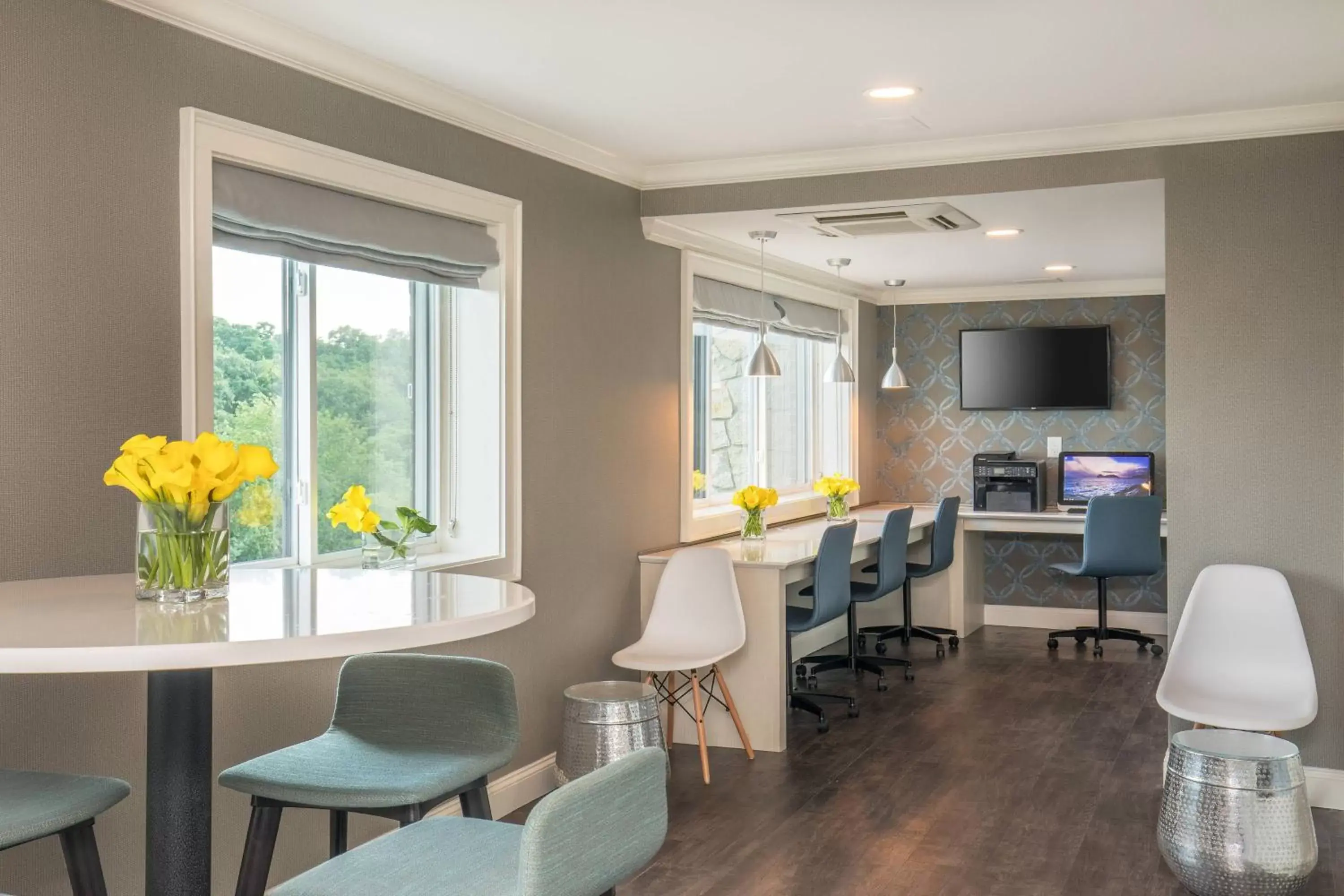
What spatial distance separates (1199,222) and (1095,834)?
2027 mm

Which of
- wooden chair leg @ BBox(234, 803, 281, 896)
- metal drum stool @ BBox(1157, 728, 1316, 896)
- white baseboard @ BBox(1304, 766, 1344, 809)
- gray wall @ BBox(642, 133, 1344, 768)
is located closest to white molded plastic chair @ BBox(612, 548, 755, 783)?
gray wall @ BBox(642, 133, 1344, 768)

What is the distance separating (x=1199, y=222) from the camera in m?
4.14

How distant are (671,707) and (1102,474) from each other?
3826mm

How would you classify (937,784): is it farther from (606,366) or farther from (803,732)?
(606,366)

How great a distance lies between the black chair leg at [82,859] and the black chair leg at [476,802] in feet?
2.00

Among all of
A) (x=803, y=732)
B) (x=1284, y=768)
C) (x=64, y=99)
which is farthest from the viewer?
(x=803, y=732)

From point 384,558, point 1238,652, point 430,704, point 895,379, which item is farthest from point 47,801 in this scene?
point 895,379

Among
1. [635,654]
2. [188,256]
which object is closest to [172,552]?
[188,256]

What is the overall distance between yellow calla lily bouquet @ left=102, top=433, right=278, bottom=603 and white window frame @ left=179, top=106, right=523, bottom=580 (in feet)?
2.90

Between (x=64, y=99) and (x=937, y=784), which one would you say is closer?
(x=64, y=99)

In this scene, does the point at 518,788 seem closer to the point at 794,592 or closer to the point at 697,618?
the point at 697,618

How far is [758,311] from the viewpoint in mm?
6250

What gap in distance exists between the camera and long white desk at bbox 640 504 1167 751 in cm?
482

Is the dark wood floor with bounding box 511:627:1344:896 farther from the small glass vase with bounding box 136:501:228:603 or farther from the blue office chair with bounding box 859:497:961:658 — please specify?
the small glass vase with bounding box 136:501:228:603
